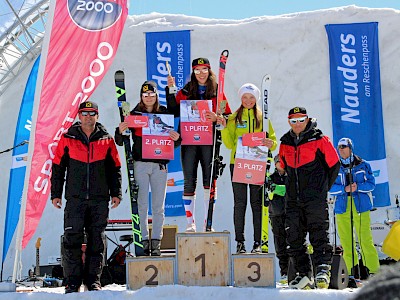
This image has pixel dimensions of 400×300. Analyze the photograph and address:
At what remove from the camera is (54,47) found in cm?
534

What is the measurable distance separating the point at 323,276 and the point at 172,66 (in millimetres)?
7480

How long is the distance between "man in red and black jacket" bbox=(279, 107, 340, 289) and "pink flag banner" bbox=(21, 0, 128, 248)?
5.62 ft

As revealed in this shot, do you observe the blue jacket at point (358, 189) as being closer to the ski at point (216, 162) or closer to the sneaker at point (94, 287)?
the ski at point (216, 162)

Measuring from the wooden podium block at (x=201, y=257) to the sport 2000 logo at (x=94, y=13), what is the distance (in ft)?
6.49

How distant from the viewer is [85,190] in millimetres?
5004

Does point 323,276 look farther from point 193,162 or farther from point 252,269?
point 193,162

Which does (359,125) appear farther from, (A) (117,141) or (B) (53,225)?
(A) (117,141)

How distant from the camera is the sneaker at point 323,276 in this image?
494cm

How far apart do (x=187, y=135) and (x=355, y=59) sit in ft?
23.3

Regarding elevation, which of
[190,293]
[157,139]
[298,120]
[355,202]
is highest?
[298,120]

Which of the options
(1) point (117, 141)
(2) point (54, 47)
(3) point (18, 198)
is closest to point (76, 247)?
(1) point (117, 141)

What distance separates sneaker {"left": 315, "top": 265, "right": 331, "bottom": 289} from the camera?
494 centimetres

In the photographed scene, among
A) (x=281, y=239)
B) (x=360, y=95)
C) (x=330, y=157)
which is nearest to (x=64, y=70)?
(x=330, y=157)

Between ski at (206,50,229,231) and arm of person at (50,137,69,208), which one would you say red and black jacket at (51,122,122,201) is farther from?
ski at (206,50,229,231)
